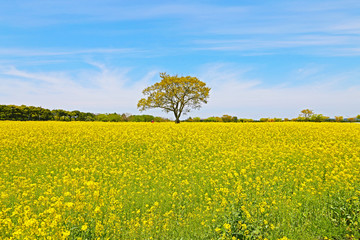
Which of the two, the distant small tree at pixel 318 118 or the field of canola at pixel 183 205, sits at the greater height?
the distant small tree at pixel 318 118

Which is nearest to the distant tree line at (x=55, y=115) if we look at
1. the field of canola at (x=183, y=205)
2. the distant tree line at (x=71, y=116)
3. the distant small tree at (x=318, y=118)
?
the distant tree line at (x=71, y=116)

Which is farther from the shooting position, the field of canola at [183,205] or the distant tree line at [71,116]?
the distant tree line at [71,116]

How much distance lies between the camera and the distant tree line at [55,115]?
5784cm

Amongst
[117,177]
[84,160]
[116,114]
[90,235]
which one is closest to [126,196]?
[117,177]

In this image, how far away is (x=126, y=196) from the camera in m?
8.23

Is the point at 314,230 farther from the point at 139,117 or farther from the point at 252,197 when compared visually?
the point at 139,117

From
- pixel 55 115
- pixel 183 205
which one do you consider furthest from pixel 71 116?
pixel 183 205

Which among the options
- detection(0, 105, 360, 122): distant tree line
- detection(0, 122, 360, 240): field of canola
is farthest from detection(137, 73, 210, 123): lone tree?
detection(0, 122, 360, 240): field of canola

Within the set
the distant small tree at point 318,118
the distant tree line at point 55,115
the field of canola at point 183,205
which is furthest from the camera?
the distant tree line at point 55,115

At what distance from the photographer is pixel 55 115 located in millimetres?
62688

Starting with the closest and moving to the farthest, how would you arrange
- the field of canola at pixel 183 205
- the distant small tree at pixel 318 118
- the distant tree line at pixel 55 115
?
the field of canola at pixel 183 205, the distant small tree at pixel 318 118, the distant tree line at pixel 55 115

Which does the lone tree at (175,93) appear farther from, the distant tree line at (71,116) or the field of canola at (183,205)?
the field of canola at (183,205)

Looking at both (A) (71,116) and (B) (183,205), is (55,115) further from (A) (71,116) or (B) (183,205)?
(B) (183,205)

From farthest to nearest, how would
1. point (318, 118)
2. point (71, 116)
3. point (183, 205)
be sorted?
point (71, 116)
point (318, 118)
point (183, 205)
